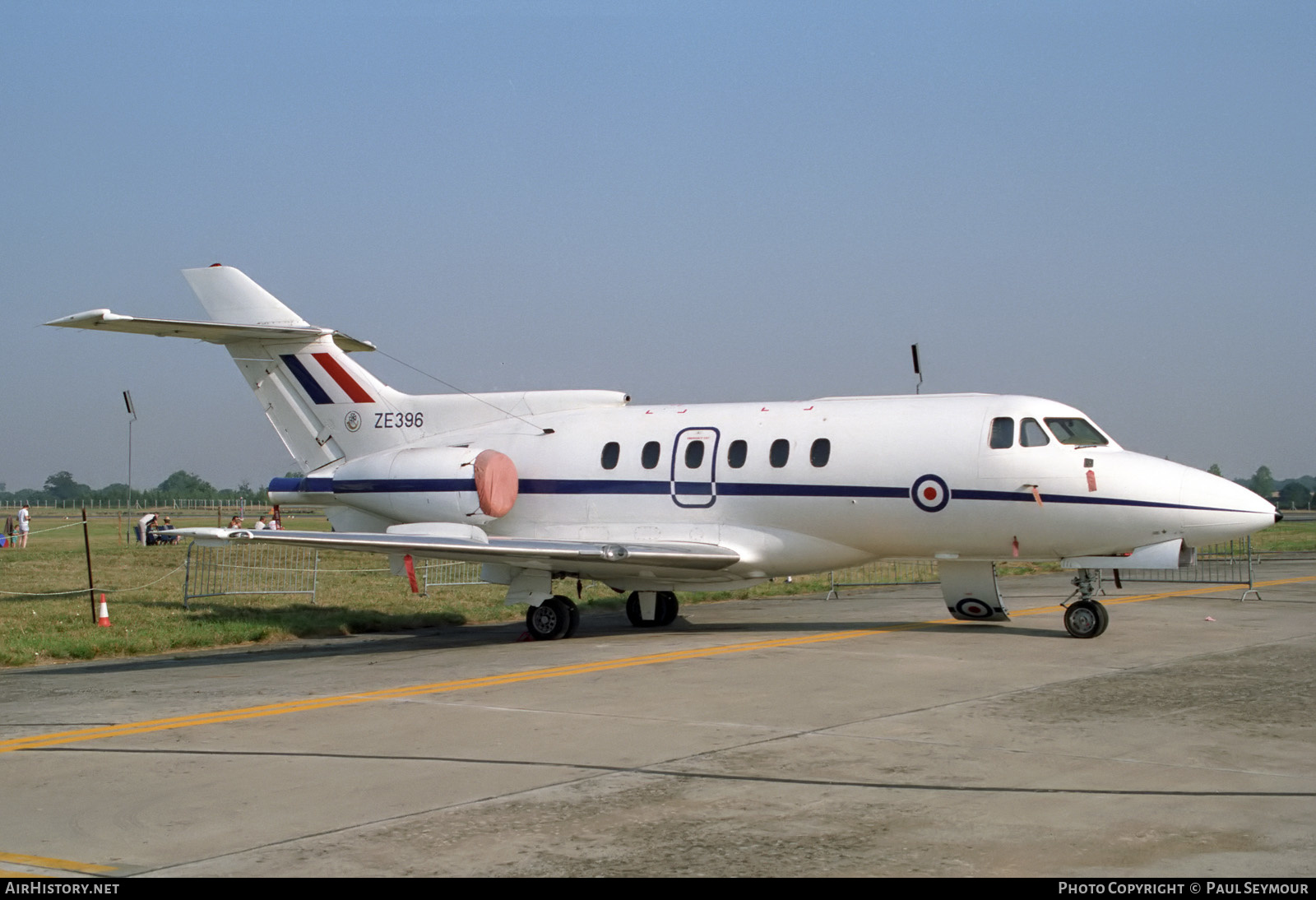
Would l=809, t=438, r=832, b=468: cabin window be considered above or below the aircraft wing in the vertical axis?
above

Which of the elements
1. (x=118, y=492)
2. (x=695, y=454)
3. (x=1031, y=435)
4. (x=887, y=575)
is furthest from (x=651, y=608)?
(x=118, y=492)

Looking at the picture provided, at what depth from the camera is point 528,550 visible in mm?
16562

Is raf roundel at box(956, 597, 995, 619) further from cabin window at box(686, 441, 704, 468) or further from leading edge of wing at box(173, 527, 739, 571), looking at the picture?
cabin window at box(686, 441, 704, 468)

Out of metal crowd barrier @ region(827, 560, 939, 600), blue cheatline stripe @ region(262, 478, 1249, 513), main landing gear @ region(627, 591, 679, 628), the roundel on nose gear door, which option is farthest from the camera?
metal crowd barrier @ region(827, 560, 939, 600)

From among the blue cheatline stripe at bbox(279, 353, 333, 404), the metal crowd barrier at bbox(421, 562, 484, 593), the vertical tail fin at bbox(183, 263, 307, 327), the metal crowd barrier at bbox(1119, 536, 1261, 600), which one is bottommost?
the metal crowd barrier at bbox(1119, 536, 1261, 600)

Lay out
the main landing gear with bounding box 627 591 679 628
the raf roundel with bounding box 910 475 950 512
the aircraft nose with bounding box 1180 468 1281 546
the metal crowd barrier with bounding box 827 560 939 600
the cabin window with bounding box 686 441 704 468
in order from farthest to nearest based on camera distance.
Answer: the metal crowd barrier with bounding box 827 560 939 600, the main landing gear with bounding box 627 591 679 628, the cabin window with bounding box 686 441 704 468, the raf roundel with bounding box 910 475 950 512, the aircraft nose with bounding box 1180 468 1281 546

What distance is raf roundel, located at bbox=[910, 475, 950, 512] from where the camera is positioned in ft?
52.3

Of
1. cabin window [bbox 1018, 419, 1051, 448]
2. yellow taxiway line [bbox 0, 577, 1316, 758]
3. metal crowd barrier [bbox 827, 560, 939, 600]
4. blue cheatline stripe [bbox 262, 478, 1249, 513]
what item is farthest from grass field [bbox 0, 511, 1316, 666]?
cabin window [bbox 1018, 419, 1051, 448]

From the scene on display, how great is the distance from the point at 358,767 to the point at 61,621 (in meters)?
12.7

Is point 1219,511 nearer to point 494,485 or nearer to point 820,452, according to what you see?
point 820,452

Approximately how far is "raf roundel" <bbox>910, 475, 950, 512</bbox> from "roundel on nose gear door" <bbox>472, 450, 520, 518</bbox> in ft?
20.7

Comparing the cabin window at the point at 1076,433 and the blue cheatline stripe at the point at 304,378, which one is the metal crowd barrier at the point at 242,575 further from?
the cabin window at the point at 1076,433
